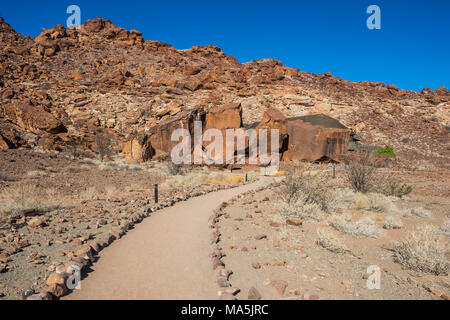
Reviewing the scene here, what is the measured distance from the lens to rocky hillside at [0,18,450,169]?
1102 inches

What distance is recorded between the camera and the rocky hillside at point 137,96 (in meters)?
28.0

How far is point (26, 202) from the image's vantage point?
25.6 ft

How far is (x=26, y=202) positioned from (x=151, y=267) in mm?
5988

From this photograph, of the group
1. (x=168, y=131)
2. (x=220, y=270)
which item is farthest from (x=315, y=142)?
(x=220, y=270)

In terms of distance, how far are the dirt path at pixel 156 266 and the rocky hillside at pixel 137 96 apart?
69.8ft

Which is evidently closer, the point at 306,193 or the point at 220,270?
the point at 220,270

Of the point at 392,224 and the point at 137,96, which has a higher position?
the point at 137,96

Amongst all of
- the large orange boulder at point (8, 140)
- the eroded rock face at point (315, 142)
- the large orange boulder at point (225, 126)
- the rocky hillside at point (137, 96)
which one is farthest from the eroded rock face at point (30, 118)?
the eroded rock face at point (315, 142)

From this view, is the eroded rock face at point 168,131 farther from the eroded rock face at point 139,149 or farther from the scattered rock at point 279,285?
the scattered rock at point 279,285

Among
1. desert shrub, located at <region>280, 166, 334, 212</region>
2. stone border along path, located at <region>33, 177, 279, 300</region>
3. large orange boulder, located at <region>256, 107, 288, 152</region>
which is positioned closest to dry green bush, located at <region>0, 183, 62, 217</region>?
stone border along path, located at <region>33, 177, 279, 300</region>

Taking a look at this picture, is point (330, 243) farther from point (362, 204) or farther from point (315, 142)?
point (315, 142)

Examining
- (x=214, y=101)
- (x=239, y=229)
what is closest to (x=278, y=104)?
(x=214, y=101)

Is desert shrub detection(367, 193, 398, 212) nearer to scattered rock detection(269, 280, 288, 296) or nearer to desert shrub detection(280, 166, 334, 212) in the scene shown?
desert shrub detection(280, 166, 334, 212)

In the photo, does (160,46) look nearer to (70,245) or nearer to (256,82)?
(256,82)
